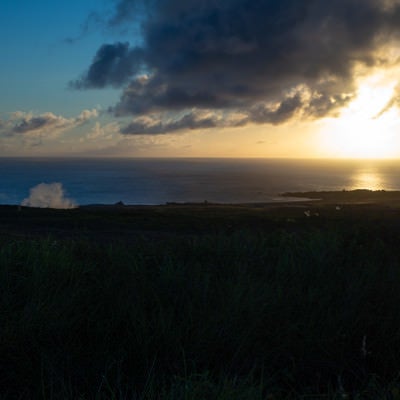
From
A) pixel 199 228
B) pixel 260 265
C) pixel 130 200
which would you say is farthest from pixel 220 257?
pixel 130 200

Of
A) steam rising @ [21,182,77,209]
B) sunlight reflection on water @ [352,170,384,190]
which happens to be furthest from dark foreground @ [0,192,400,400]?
sunlight reflection on water @ [352,170,384,190]

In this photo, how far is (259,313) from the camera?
4453 millimetres

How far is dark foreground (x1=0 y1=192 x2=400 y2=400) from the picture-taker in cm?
367

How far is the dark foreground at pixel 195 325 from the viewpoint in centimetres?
367

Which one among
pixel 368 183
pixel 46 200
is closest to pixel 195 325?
pixel 46 200

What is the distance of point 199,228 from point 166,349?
13.7 m

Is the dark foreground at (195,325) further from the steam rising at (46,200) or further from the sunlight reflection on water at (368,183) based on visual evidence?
the sunlight reflection on water at (368,183)

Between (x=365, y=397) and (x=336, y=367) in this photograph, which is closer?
(x=365, y=397)

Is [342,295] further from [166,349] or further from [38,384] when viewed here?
[38,384]

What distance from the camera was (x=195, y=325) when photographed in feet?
14.1

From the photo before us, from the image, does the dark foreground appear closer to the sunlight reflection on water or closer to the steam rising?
the steam rising

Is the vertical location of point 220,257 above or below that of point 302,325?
above

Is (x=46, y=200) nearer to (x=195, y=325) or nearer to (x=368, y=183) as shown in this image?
(x=195, y=325)

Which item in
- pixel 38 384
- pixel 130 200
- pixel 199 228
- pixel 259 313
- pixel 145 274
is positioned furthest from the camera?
pixel 130 200
